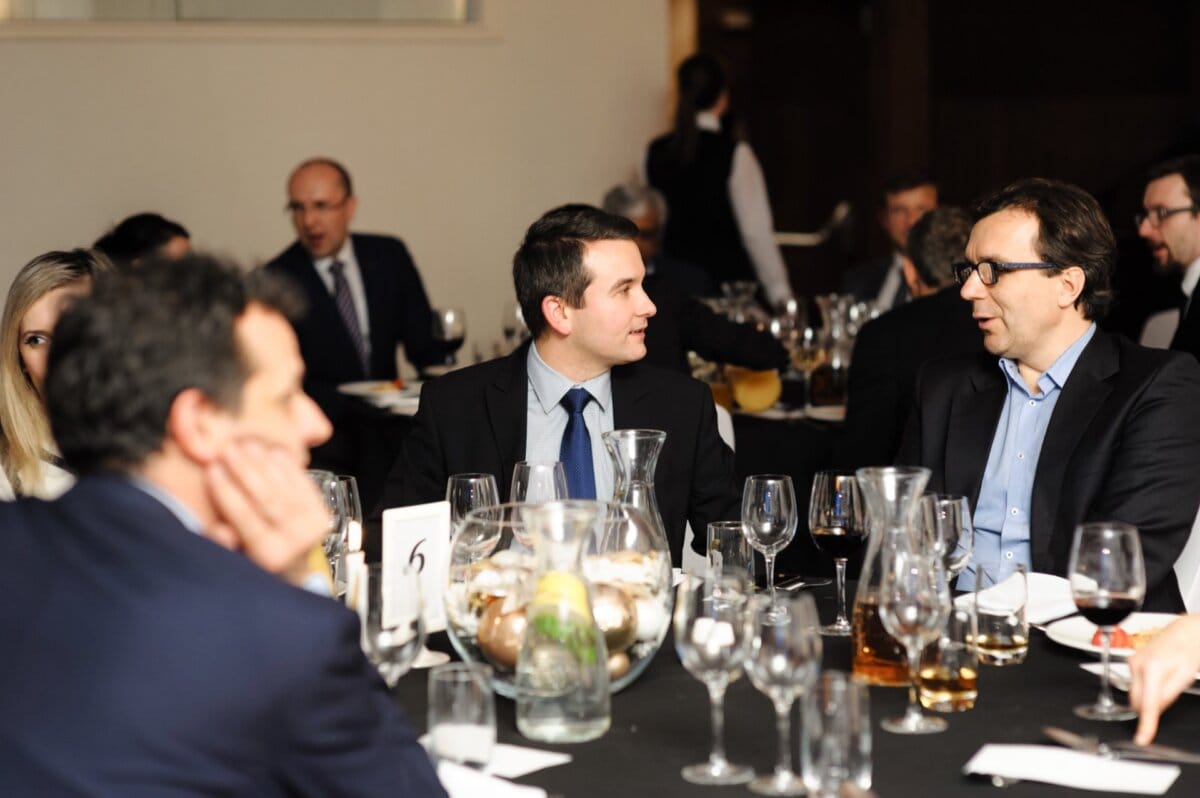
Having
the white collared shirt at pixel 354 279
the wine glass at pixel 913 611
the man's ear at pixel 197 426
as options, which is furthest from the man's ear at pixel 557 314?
the white collared shirt at pixel 354 279

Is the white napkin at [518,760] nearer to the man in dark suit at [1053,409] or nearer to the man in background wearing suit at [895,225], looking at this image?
the man in dark suit at [1053,409]

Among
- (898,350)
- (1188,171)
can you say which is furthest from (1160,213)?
(898,350)

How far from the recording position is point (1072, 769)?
5.61ft

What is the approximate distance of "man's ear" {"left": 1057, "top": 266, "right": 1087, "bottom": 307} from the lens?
3.21m

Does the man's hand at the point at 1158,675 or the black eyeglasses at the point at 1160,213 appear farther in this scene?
the black eyeglasses at the point at 1160,213

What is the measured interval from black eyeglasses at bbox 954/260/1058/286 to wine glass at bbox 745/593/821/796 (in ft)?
5.68

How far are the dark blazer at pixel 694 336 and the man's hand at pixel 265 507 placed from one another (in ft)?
10.1

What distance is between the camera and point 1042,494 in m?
3.04

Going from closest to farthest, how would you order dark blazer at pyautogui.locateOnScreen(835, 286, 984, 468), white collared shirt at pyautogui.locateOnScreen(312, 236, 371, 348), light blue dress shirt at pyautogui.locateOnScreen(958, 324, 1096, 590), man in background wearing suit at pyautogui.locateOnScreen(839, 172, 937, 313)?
light blue dress shirt at pyautogui.locateOnScreen(958, 324, 1096, 590) < dark blazer at pyautogui.locateOnScreen(835, 286, 984, 468) < white collared shirt at pyautogui.locateOnScreen(312, 236, 371, 348) < man in background wearing suit at pyautogui.locateOnScreen(839, 172, 937, 313)

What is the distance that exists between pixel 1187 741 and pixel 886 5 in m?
7.53

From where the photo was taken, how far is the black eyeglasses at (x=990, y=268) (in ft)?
10.6

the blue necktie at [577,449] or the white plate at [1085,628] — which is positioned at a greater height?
the blue necktie at [577,449]

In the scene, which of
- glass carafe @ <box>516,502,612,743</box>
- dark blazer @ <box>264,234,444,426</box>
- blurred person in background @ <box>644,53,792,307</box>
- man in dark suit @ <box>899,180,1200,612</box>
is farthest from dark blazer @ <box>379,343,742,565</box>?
blurred person in background @ <box>644,53,792,307</box>

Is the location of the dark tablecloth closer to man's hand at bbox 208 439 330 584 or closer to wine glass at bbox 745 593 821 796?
wine glass at bbox 745 593 821 796
